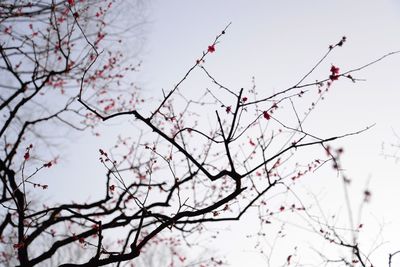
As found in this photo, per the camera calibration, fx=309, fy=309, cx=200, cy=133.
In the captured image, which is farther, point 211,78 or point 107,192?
point 107,192

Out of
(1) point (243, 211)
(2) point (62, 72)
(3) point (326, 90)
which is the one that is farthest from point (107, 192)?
(3) point (326, 90)

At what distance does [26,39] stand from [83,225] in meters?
4.27

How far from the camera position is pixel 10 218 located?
239 inches

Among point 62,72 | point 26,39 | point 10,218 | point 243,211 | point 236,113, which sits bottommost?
point 243,211

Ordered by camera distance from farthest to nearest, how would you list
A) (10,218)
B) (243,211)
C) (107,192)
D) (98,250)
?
(107,192)
(10,218)
(243,211)
(98,250)

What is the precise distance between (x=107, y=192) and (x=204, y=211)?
3.90 meters

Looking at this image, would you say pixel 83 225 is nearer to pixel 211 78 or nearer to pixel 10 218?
pixel 10 218

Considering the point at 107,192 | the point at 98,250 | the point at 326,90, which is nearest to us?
the point at 98,250

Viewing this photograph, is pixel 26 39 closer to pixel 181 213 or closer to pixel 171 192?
pixel 171 192

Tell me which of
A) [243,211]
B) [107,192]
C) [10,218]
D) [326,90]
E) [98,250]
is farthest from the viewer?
[107,192]

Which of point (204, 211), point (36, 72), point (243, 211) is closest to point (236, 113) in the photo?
point (204, 211)

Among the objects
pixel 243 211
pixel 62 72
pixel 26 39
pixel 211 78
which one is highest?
pixel 26 39

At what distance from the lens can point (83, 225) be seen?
6984 mm

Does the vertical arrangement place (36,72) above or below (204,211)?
above
